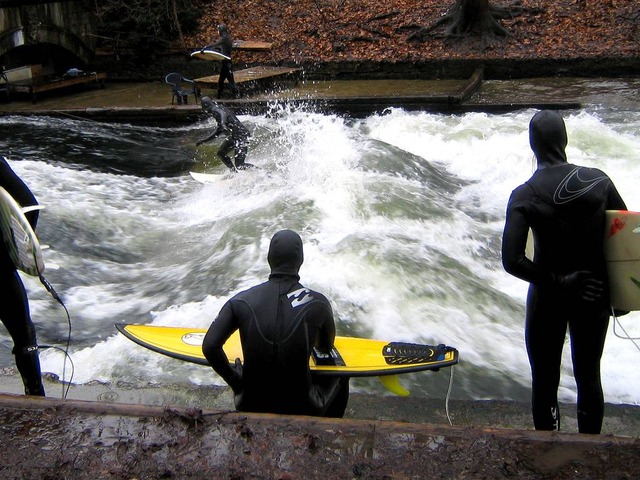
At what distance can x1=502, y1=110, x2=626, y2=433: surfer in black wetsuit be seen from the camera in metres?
3.11

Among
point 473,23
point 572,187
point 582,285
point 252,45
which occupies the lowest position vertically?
point 582,285

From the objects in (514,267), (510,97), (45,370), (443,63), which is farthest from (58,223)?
(443,63)

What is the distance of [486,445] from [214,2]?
65.1 feet

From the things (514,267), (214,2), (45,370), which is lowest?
(45,370)

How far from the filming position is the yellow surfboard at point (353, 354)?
11.3 ft

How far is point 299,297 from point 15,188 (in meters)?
1.85

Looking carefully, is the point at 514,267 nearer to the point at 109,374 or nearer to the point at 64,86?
the point at 109,374

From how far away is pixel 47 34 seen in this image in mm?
17969

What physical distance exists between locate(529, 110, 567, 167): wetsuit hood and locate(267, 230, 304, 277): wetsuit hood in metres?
1.21

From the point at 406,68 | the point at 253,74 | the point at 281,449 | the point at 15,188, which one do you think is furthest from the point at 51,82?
the point at 281,449

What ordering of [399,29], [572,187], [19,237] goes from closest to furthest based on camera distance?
[572,187]
[19,237]
[399,29]

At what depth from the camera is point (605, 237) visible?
3162mm

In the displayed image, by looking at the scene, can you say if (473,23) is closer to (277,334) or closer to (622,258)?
(622,258)

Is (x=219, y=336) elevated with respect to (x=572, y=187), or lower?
lower
